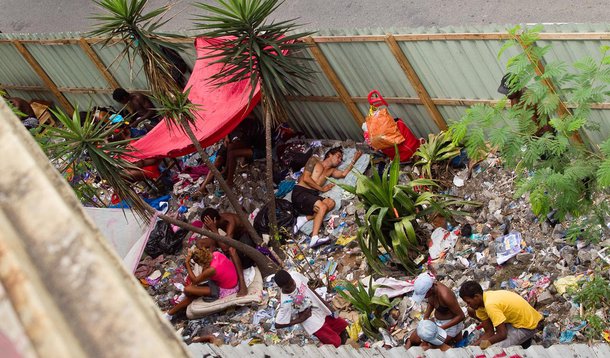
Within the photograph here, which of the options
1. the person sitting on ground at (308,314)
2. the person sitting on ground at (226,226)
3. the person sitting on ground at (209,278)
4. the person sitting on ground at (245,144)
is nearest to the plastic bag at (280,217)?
the person sitting on ground at (226,226)

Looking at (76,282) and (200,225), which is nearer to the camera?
(76,282)

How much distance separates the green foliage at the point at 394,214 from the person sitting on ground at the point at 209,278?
1295 mm

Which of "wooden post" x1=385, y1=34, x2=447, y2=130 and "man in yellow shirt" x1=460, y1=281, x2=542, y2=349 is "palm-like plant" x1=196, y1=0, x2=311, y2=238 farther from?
"man in yellow shirt" x1=460, y1=281, x2=542, y2=349

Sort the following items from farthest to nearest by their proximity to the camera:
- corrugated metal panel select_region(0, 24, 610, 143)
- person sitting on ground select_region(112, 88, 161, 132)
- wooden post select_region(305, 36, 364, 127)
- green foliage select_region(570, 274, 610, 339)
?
1. person sitting on ground select_region(112, 88, 161, 132)
2. wooden post select_region(305, 36, 364, 127)
3. corrugated metal panel select_region(0, 24, 610, 143)
4. green foliage select_region(570, 274, 610, 339)

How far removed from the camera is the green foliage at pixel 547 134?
5.72m

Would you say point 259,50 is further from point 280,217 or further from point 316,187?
point 280,217

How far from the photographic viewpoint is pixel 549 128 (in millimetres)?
6117

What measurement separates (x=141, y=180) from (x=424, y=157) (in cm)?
363

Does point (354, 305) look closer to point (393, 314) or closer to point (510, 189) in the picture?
point (393, 314)

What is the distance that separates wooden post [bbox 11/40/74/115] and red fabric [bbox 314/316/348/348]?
20.9ft

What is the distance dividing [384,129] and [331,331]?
6.72ft

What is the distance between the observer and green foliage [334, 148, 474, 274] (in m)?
7.48

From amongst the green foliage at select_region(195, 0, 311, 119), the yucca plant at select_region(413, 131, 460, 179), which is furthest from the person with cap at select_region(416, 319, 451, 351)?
the green foliage at select_region(195, 0, 311, 119)

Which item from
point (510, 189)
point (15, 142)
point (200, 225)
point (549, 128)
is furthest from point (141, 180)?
point (15, 142)
